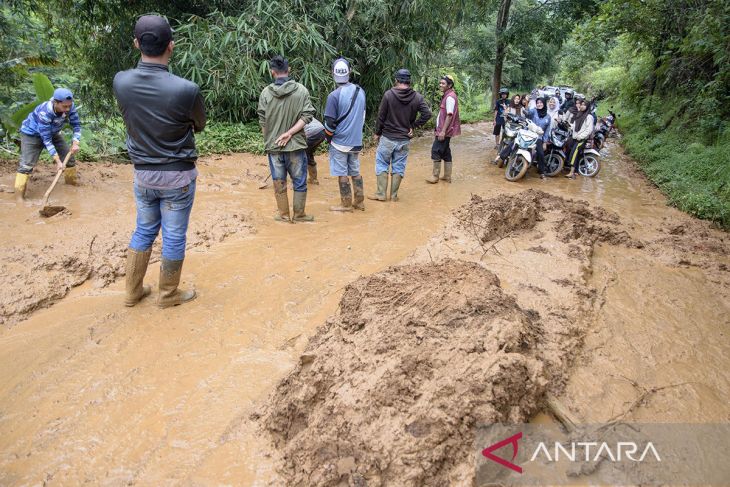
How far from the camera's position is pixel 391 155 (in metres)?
6.22

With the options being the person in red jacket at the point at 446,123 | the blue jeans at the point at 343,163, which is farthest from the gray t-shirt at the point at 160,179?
the person in red jacket at the point at 446,123

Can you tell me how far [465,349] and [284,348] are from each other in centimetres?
119

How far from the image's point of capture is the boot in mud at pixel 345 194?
564 cm

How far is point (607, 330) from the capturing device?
10.2ft

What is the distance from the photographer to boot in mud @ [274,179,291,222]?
5.06 meters

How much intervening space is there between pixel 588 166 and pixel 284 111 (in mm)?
6246

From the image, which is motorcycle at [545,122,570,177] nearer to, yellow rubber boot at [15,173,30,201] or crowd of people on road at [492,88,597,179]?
crowd of people on road at [492,88,597,179]

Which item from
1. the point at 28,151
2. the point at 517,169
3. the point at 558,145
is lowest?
the point at 517,169

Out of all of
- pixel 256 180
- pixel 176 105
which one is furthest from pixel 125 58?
pixel 176 105

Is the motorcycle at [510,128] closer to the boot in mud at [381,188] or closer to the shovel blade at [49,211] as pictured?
the boot in mud at [381,188]

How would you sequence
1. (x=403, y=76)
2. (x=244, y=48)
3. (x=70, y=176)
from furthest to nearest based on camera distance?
(x=244, y=48)
(x=70, y=176)
(x=403, y=76)

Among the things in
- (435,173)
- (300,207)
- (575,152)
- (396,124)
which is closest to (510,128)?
(575,152)

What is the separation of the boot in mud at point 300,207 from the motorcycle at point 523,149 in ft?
13.9

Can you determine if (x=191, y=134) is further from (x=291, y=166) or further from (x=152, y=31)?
(x=291, y=166)
